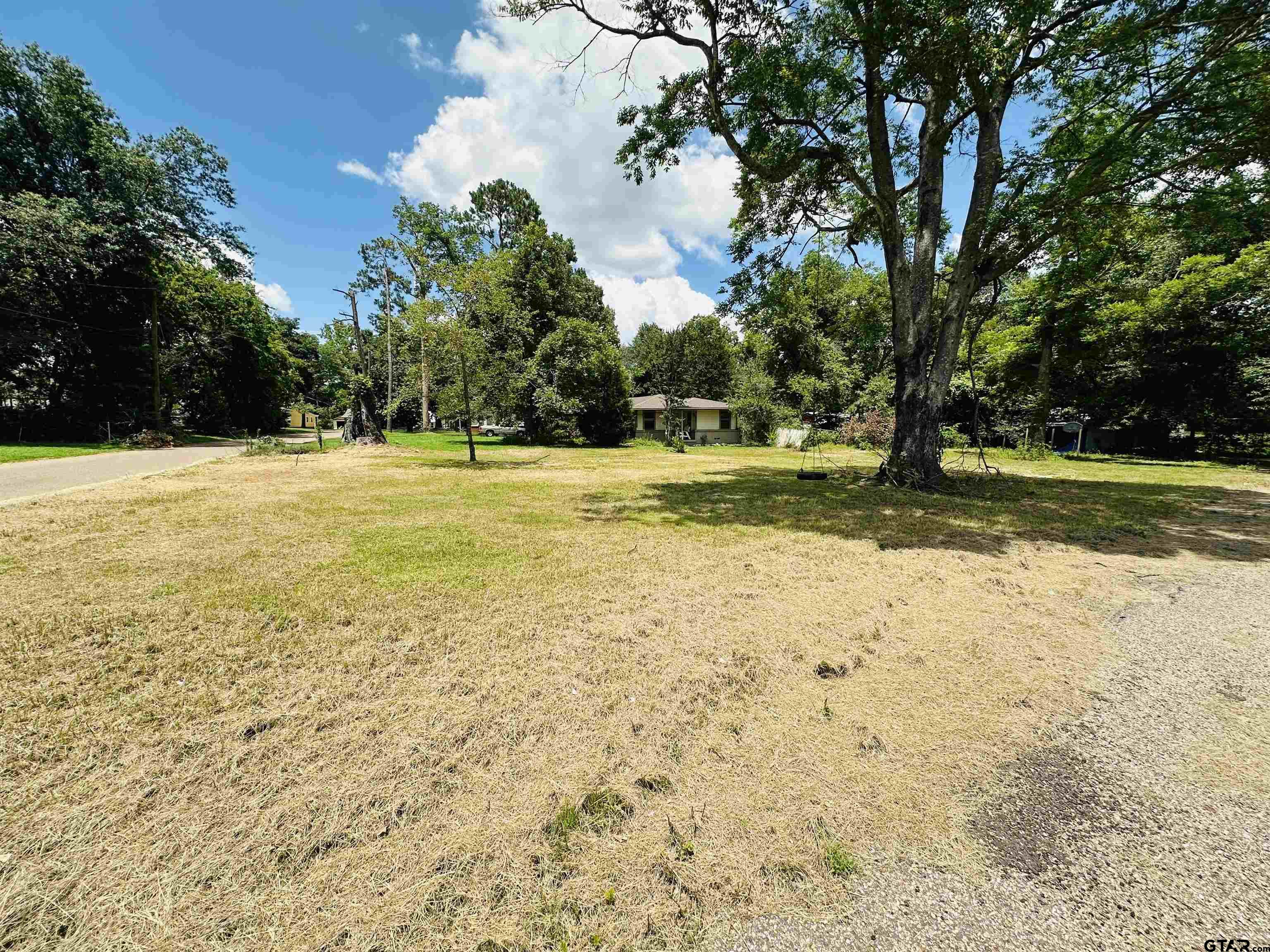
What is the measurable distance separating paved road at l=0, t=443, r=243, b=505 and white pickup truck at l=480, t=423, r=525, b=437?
15.1 metres

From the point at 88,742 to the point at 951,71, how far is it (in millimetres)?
11740

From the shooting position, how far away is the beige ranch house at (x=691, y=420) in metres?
31.2

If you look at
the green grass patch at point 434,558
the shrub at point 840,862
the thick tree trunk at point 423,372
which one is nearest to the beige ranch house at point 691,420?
the thick tree trunk at point 423,372

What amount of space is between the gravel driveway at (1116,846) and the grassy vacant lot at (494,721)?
11cm

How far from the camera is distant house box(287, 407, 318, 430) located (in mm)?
49219

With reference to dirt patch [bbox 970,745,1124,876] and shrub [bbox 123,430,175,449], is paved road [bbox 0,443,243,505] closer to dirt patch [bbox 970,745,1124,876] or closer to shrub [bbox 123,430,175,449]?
shrub [bbox 123,430,175,449]

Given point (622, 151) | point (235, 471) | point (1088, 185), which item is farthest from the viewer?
point (235, 471)

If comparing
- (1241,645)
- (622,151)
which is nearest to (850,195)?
(622,151)

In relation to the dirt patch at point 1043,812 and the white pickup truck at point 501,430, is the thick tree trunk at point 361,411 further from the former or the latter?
the dirt patch at point 1043,812

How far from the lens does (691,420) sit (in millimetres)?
32281

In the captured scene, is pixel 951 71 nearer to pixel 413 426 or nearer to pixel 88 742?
pixel 88 742

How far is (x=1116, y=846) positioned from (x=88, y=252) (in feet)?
93.5

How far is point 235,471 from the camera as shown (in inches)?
447

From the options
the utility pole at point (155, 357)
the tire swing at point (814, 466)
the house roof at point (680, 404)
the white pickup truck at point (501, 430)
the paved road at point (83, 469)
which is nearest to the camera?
the paved road at point (83, 469)
